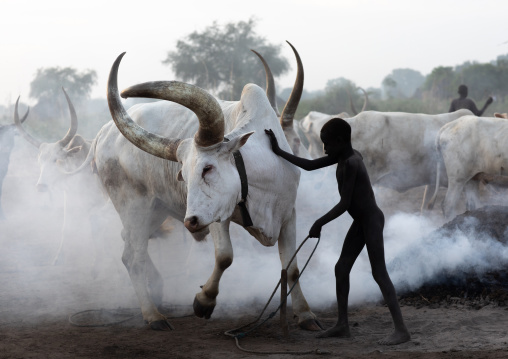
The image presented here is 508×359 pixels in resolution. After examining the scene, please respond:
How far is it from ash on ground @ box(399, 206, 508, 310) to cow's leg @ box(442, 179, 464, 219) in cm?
250

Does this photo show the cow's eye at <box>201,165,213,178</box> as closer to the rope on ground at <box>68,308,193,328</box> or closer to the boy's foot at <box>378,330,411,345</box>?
the boy's foot at <box>378,330,411,345</box>

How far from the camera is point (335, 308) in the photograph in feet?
19.2

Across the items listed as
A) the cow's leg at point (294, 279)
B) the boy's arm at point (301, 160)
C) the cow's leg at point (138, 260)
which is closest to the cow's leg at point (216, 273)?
the cow's leg at point (294, 279)

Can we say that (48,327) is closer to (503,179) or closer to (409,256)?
(409,256)

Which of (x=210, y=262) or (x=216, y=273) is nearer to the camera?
(x=216, y=273)

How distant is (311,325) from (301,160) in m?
1.26

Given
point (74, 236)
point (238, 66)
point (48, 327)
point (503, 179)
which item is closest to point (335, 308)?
point (48, 327)

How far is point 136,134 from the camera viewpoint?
5.09 m

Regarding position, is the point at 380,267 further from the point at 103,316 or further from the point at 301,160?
the point at 103,316

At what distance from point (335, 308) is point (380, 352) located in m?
1.65

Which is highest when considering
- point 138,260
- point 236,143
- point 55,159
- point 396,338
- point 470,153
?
point 55,159

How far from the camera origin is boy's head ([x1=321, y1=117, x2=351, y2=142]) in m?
4.50

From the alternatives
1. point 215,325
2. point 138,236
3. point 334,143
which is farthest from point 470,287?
point 138,236

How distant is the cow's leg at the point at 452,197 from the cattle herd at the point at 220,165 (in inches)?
0.5
